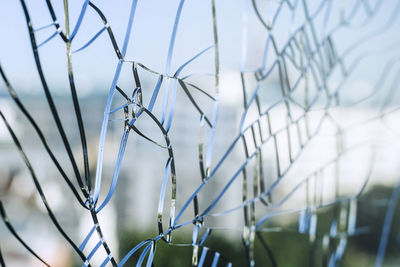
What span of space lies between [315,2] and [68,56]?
0.48 feet

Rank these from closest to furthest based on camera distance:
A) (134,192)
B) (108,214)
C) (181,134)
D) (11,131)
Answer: (11,131), (181,134), (108,214), (134,192)

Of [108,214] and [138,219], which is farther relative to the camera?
[138,219]

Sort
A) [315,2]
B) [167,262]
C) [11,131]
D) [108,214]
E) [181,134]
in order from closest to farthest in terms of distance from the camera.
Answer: [11,131] < [315,2] < [167,262] < [181,134] < [108,214]

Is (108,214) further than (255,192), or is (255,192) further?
(108,214)

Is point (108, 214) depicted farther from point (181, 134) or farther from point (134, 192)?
point (181, 134)

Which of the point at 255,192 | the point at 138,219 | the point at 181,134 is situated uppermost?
the point at 255,192

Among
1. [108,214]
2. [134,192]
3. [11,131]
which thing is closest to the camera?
[11,131]

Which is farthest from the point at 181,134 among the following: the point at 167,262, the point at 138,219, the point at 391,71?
the point at 391,71

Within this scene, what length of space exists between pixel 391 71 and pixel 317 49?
78 mm

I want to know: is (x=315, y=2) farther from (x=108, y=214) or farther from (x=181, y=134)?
(x=108, y=214)

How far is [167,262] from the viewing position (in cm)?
167

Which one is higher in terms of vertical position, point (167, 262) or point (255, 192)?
point (255, 192)

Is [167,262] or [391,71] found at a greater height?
[391,71]

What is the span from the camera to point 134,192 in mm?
4559
